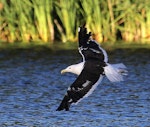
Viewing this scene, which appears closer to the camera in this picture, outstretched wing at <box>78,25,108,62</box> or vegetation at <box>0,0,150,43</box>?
outstretched wing at <box>78,25,108,62</box>

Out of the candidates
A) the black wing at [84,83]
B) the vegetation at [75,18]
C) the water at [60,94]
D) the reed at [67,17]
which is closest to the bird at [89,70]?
the black wing at [84,83]

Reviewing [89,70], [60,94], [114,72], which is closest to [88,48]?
[89,70]

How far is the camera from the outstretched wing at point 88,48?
902 cm

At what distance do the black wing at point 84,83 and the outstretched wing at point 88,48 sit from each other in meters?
0.11

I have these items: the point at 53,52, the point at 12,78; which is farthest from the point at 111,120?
the point at 53,52

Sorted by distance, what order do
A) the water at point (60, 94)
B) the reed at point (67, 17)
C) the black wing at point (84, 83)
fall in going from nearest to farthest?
the black wing at point (84, 83), the water at point (60, 94), the reed at point (67, 17)

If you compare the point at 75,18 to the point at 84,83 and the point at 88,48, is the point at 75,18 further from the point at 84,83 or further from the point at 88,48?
the point at 84,83

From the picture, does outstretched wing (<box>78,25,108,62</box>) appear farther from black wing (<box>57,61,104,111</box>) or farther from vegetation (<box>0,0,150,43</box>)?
vegetation (<box>0,0,150,43</box>)

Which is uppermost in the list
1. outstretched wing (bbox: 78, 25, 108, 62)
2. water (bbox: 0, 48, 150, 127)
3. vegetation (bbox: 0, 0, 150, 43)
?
outstretched wing (bbox: 78, 25, 108, 62)

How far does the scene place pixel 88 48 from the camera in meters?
9.01

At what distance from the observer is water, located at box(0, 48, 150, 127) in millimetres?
9758

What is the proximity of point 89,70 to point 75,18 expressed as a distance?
10341 mm

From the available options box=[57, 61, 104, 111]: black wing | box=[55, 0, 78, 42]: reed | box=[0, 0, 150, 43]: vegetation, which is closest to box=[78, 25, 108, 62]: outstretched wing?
box=[57, 61, 104, 111]: black wing

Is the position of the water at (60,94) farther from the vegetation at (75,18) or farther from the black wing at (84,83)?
the vegetation at (75,18)
